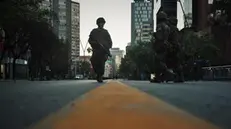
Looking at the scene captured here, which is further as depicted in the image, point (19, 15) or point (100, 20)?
point (19, 15)

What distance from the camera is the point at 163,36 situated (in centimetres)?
2377

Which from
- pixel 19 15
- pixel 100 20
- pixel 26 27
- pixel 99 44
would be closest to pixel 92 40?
pixel 99 44

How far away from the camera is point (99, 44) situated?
21.5m

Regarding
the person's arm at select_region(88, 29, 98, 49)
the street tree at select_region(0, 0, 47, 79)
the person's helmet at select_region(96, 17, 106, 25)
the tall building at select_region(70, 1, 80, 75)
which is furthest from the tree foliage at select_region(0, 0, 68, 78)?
the tall building at select_region(70, 1, 80, 75)

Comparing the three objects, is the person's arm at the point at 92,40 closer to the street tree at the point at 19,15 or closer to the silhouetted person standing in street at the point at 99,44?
the silhouetted person standing in street at the point at 99,44

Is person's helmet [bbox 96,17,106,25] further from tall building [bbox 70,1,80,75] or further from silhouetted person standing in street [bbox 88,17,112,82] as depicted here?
tall building [bbox 70,1,80,75]

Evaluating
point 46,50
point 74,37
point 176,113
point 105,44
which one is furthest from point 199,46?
point 74,37

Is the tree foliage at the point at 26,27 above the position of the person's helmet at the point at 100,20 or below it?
above

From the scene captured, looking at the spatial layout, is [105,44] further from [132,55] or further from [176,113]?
[132,55]

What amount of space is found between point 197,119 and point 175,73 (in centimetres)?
2144

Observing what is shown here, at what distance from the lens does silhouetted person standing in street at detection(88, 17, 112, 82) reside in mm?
21656

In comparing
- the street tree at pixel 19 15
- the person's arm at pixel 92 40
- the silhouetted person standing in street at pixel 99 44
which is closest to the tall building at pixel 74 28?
the street tree at pixel 19 15

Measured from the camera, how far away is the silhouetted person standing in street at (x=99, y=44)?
71.1ft

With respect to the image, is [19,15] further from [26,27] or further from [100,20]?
[26,27]
